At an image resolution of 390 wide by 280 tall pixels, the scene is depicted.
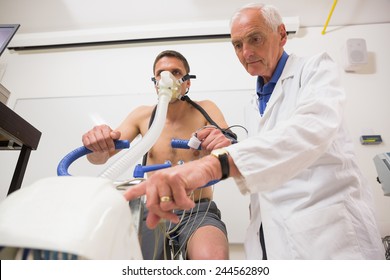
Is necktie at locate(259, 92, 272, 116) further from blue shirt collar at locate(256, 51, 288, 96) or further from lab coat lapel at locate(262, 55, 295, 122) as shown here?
lab coat lapel at locate(262, 55, 295, 122)

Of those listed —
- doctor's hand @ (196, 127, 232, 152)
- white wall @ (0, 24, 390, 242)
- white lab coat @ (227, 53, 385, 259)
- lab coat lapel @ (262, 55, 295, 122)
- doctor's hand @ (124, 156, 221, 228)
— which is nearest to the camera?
doctor's hand @ (124, 156, 221, 228)

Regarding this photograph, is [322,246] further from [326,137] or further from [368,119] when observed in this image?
[368,119]

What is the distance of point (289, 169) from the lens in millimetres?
542

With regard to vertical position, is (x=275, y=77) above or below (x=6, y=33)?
below

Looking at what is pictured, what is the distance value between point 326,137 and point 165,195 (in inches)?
16.4

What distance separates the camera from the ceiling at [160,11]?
6.98ft

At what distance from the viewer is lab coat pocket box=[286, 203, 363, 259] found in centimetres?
73

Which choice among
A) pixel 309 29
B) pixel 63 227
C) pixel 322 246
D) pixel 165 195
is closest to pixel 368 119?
pixel 309 29

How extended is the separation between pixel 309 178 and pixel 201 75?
60.5 inches

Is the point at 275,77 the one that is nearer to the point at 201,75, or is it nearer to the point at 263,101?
the point at 263,101

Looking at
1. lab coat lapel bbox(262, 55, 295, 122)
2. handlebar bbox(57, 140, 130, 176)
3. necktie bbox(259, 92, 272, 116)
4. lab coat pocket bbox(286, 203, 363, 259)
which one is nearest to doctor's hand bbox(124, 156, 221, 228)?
handlebar bbox(57, 140, 130, 176)

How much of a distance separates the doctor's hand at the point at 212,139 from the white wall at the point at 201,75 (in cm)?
91

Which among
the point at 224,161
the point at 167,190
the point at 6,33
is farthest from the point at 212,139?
the point at 6,33

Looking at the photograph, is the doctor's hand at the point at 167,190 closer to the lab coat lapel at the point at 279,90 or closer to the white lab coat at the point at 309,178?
the white lab coat at the point at 309,178
